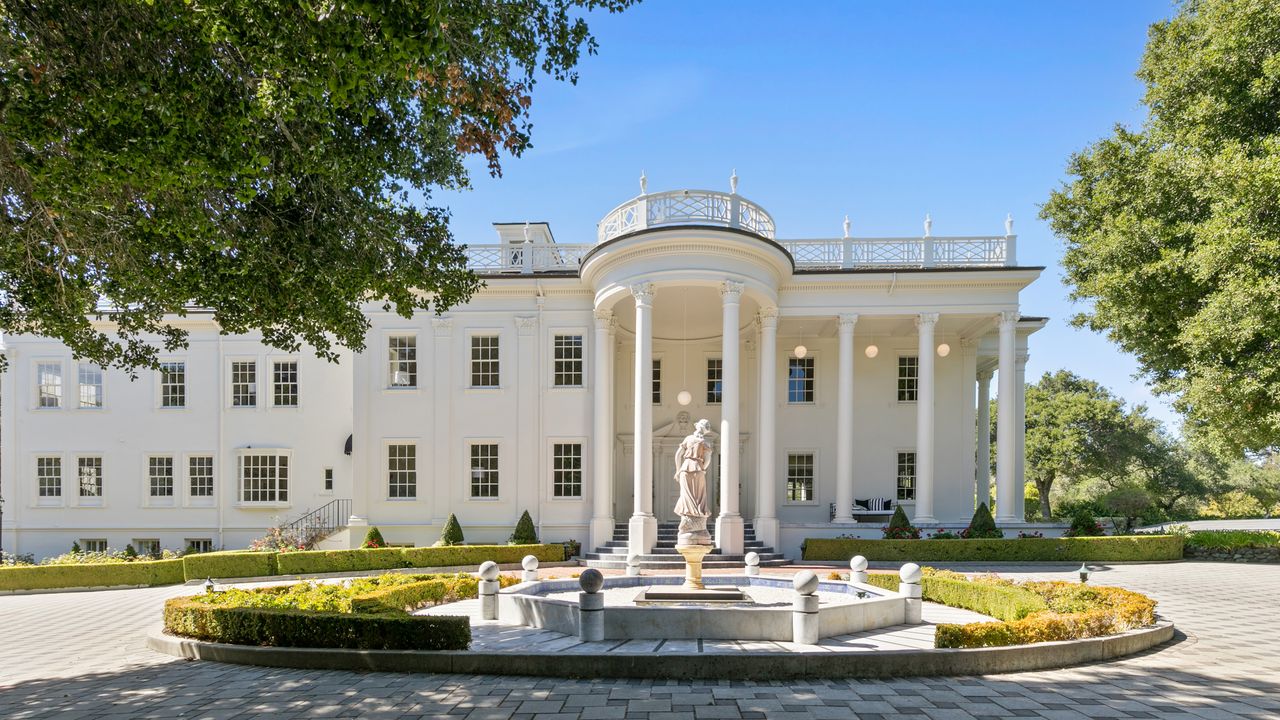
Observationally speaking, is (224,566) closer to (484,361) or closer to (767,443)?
(484,361)

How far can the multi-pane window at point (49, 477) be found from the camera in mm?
26266

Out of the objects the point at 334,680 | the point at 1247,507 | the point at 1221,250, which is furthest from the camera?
the point at 1247,507

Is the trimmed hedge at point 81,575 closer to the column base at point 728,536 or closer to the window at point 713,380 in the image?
the column base at point 728,536

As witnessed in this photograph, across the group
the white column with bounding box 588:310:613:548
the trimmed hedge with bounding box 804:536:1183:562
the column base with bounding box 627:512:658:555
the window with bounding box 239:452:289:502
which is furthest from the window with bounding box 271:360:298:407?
the trimmed hedge with bounding box 804:536:1183:562

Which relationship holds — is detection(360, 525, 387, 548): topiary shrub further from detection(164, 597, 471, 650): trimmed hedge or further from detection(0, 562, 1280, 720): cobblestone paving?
detection(164, 597, 471, 650): trimmed hedge

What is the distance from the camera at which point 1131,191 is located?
20781 millimetres

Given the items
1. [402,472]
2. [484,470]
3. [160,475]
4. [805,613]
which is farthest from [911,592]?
[160,475]

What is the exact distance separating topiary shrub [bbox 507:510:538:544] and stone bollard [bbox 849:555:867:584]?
1136cm

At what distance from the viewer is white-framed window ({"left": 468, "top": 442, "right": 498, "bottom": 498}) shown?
81.1 ft

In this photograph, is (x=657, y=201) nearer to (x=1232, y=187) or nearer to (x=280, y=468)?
(x=1232, y=187)

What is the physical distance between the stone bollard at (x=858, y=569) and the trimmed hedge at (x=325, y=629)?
24.8 ft

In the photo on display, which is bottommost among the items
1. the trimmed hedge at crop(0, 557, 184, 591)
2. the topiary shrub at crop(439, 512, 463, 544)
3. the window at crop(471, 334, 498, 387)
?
the trimmed hedge at crop(0, 557, 184, 591)

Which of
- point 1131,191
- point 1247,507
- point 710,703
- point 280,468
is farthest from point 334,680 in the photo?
point 1247,507

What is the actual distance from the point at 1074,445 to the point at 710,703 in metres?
43.4
